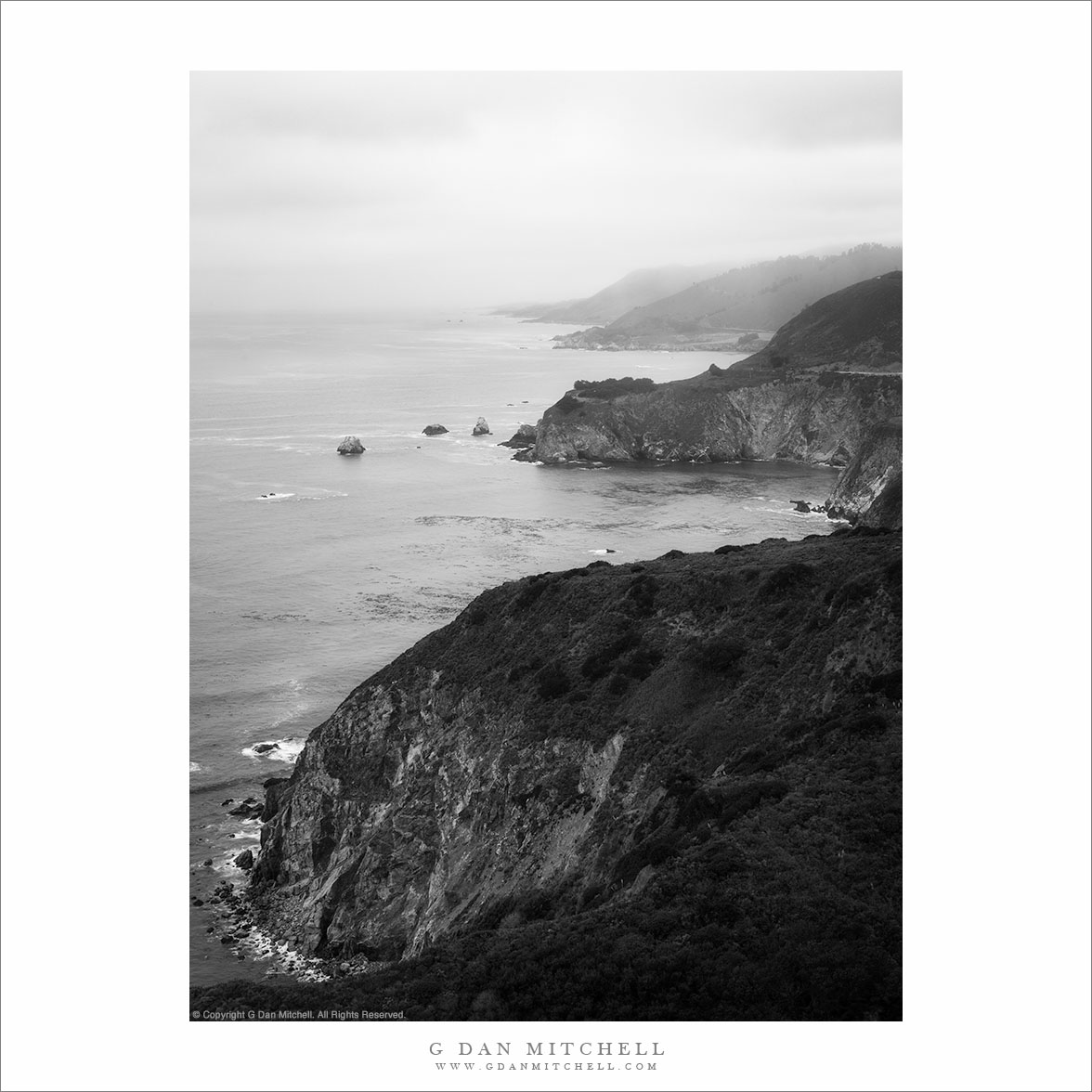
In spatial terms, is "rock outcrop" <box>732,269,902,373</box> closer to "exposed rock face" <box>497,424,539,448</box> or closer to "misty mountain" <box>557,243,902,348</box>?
"misty mountain" <box>557,243,902,348</box>

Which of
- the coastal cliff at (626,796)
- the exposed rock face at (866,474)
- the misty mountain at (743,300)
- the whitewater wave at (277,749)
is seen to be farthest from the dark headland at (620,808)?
the exposed rock face at (866,474)

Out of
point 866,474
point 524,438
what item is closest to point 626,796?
point 866,474

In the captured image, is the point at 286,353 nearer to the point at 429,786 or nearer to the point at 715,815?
the point at 429,786

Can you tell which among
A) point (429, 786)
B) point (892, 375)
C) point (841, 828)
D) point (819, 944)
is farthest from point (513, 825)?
point (892, 375)

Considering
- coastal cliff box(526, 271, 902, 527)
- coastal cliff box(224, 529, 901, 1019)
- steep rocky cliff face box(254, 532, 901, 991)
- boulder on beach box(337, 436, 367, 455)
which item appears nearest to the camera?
coastal cliff box(224, 529, 901, 1019)

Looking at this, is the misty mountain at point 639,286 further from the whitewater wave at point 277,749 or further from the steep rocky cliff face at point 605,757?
the whitewater wave at point 277,749

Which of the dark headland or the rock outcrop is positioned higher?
the rock outcrop

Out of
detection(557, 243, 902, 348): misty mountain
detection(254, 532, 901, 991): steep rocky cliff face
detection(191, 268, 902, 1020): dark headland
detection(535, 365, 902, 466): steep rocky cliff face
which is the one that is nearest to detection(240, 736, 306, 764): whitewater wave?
detection(254, 532, 901, 991): steep rocky cliff face
